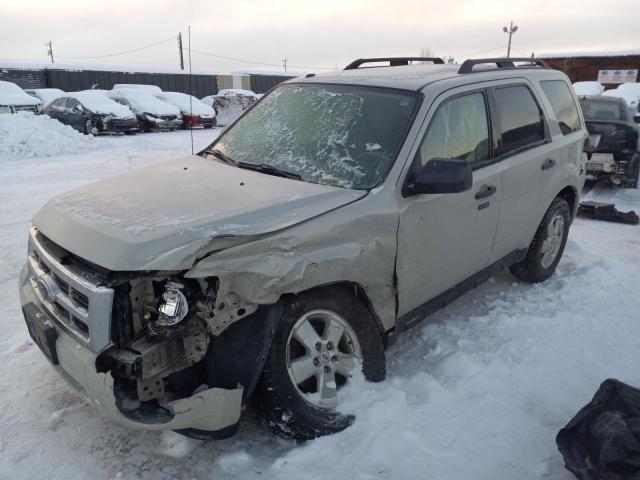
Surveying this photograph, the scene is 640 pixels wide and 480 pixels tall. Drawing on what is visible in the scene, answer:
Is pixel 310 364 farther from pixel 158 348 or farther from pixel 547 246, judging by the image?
pixel 547 246

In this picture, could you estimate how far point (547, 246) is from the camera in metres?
4.86

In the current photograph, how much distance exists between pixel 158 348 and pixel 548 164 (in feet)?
11.7

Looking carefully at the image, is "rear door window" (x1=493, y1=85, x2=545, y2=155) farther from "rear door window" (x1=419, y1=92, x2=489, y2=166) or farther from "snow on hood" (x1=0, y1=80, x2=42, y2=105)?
"snow on hood" (x1=0, y1=80, x2=42, y2=105)

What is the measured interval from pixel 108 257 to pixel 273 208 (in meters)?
0.83

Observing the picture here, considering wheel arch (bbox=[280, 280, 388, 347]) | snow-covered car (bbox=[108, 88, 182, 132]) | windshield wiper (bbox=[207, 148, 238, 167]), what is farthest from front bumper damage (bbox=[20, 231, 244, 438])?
snow-covered car (bbox=[108, 88, 182, 132])

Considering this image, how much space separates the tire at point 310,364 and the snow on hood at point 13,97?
18203mm

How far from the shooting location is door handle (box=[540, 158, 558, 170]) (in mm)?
4320

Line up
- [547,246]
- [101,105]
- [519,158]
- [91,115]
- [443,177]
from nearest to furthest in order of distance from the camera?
[443,177]
[519,158]
[547,246]
[91,115]
[101,105]

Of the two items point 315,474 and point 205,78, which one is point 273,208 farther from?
point 205,78

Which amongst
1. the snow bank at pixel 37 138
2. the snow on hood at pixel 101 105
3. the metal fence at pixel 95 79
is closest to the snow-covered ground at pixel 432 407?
the snow bank at pixel 37 138

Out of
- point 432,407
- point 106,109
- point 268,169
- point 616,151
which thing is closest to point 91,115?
point 106,109

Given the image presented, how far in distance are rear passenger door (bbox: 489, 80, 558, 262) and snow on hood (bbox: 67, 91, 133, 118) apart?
16.6 m

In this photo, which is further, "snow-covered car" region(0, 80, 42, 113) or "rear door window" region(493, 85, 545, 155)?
"snow-covered car" region(0, 80, 42, 113)

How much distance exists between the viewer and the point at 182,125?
→ 21.1 meters
